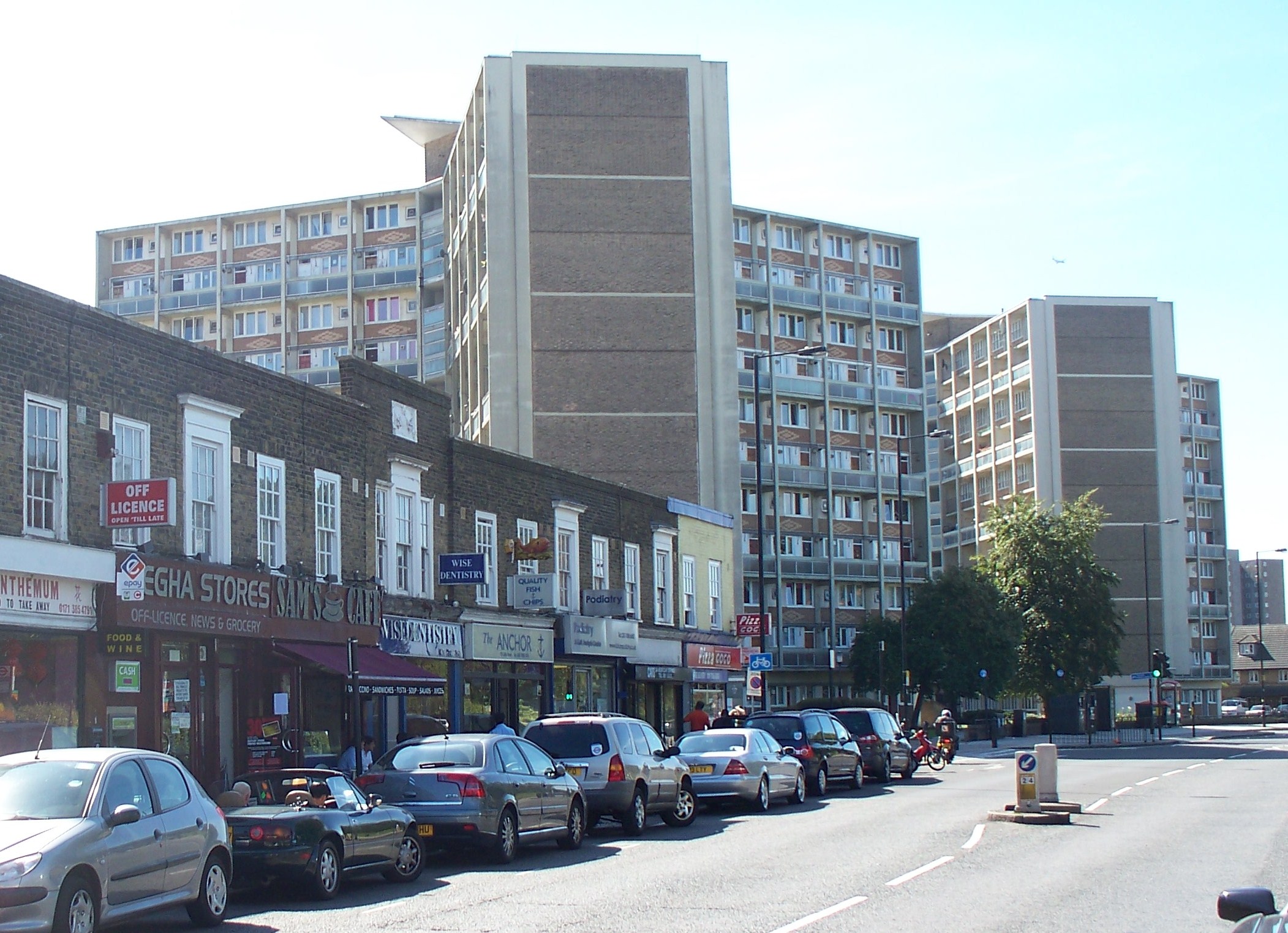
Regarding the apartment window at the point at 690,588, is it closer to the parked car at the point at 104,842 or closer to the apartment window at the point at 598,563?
the apartment window at the point at 598,563

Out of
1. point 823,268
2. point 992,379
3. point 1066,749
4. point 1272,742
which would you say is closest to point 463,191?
point 823,268

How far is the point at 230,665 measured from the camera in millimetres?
24094

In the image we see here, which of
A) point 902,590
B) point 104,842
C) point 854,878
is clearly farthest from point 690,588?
point 104,842

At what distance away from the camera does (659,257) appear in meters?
61.2

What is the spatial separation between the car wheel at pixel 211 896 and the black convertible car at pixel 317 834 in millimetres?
1129

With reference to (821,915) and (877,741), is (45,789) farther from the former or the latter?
(877,741)

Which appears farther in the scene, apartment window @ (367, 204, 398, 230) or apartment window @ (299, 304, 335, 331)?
apartment window @ (299, 304, 335, 331)

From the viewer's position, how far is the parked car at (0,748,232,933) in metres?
10.4

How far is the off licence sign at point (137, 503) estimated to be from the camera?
20078 mm

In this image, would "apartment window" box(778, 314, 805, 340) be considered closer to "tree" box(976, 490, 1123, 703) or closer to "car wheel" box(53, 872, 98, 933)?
"tree" box(976, 490, 1123, 703)

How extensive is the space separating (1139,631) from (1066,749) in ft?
145

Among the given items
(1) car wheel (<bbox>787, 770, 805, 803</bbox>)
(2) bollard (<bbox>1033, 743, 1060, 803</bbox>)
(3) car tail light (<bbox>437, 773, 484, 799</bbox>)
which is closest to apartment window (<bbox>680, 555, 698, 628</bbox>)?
(1) car wheel (<bbox>787, 770, 805, 803</bbox>)

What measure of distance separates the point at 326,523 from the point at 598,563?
502 inches

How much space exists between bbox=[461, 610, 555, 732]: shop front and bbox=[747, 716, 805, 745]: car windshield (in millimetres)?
6130
